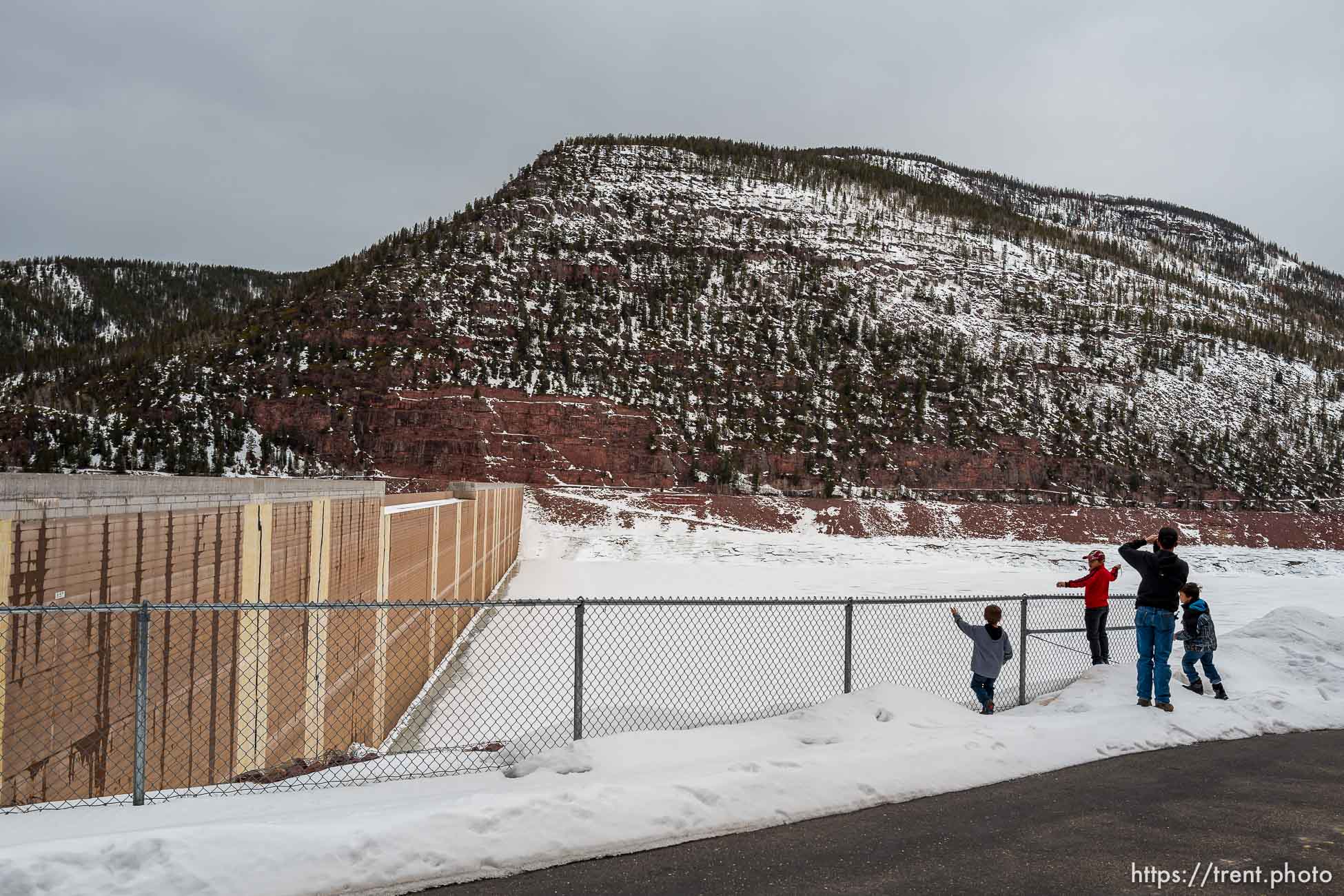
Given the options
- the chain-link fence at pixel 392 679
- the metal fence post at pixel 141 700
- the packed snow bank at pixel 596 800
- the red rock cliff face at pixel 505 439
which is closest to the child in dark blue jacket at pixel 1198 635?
the packed snow bank at pixel 596 800

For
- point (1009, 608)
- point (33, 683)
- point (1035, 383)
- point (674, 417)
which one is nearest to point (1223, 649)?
point (1009, 608)

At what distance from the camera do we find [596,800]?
562 centimetres

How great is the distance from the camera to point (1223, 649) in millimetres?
11156

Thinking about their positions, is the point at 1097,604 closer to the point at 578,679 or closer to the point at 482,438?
the point at 578,679

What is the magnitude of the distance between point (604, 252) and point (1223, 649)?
6349cm

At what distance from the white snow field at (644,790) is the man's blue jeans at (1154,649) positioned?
0.92ft

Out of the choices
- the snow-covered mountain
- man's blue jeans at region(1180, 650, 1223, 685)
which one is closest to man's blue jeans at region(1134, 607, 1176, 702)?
man's blue jeans at region(1180, 650, 1223, 685)

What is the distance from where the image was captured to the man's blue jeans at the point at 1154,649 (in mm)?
8930

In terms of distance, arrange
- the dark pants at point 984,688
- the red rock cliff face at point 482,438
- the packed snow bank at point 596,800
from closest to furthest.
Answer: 1. the packed snow bank at point 596,800
2. the dark pants at point 984,688
3. the red rock cliff face at point 482,438

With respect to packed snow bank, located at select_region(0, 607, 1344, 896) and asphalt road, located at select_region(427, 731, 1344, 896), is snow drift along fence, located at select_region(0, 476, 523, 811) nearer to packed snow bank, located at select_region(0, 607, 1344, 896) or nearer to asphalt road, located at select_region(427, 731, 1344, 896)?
packed snow bank, located at select_region(0, 607, 1344, 896)

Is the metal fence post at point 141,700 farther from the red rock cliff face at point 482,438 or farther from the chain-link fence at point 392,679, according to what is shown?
the red rock cliff face at point 482,438

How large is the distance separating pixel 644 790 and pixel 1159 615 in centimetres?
626

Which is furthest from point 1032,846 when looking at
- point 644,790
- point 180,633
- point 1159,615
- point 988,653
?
point 180,633

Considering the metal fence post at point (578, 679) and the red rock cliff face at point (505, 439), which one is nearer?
the metal fence post at point (578, 679)
